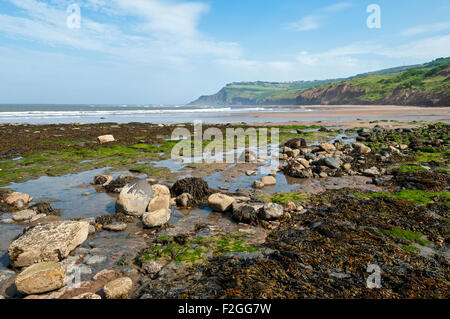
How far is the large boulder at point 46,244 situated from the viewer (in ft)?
15.8

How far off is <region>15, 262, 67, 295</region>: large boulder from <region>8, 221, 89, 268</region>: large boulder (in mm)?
825

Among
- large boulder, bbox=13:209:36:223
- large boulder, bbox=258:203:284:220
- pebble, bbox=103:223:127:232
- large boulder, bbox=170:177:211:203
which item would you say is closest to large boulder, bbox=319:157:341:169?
large boulder, bbox=258:203:284:220

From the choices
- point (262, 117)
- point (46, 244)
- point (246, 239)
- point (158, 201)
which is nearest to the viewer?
point (46, 244)

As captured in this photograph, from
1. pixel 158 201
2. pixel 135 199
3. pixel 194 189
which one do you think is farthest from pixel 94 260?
pixel 194 189

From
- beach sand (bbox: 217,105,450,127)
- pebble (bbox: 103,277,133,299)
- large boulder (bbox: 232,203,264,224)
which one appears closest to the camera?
pebble (bbox: 103,277,133,299)

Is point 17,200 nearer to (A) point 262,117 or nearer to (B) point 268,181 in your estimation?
(B) point 268,181

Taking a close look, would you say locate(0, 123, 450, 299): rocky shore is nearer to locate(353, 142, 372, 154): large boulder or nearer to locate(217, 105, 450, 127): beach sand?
locate(353, 142, 372, 154): large boulder

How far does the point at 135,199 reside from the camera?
7.36 m

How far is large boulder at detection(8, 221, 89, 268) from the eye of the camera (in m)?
4.82

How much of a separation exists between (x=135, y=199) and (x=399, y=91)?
102 metres

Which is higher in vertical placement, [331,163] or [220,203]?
[331,163]

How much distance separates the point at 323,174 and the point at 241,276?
8.30 metres
